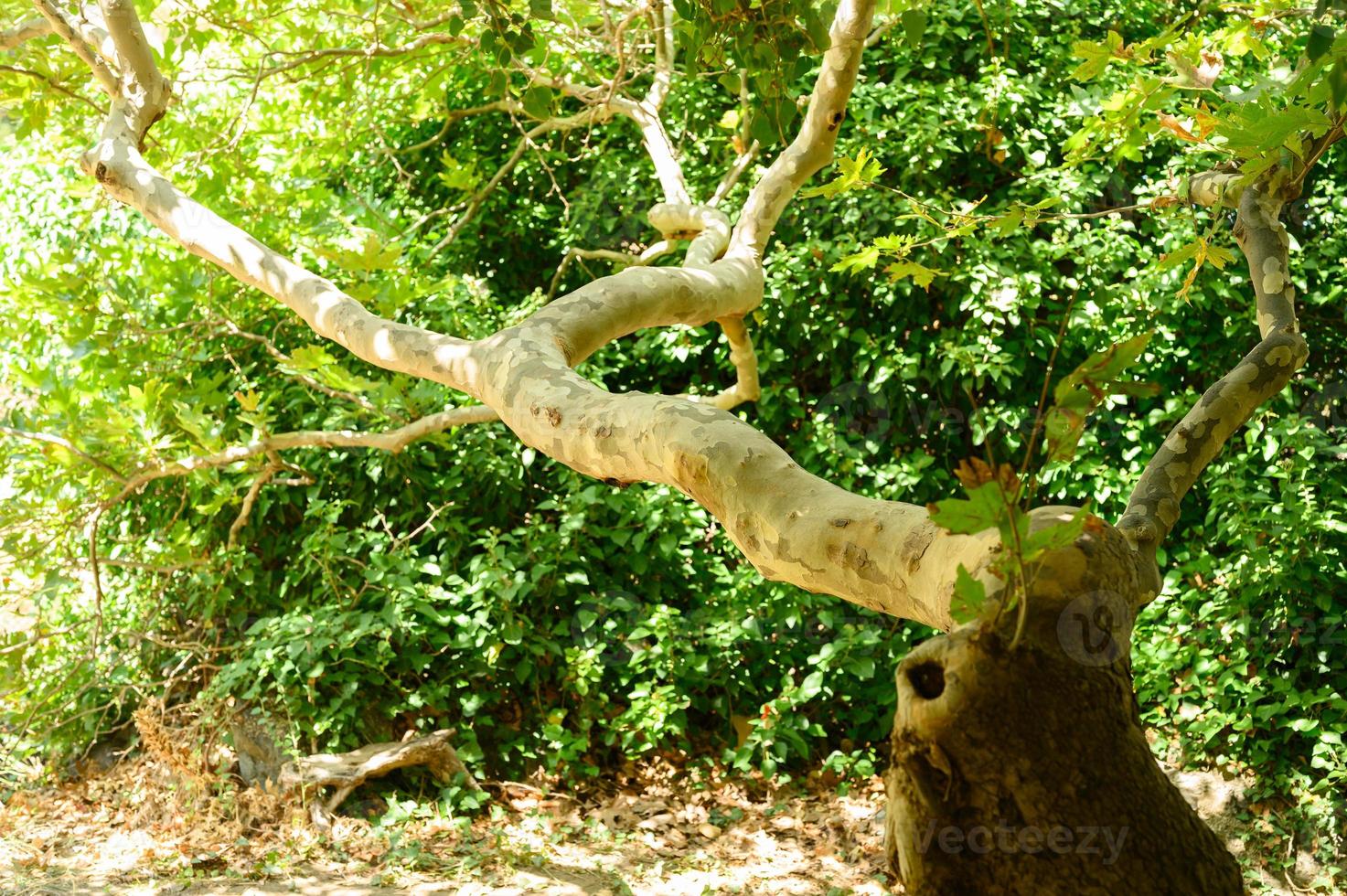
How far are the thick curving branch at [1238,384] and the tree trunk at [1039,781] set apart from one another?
1.75 feet

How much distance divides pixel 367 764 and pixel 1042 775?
4.23 metres

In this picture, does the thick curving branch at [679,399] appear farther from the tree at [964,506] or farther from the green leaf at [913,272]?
the green leaf at [913,272]

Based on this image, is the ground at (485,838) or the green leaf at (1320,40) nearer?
the green leaf at (1320,40)

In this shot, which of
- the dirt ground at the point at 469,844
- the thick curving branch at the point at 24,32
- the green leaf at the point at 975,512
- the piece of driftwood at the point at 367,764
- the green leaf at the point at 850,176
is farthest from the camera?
the piece of driftwood at the point at 367,764

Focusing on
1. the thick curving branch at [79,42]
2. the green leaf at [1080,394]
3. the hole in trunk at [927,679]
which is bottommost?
the hole in trunk at [927,679]

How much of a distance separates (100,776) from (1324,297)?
6341 mm

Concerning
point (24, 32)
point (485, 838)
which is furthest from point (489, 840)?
point (24, 32)

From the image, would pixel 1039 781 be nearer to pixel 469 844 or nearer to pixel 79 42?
pixel 79 42

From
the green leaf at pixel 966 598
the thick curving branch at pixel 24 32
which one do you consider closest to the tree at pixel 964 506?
the green leaf at pixel 966 598

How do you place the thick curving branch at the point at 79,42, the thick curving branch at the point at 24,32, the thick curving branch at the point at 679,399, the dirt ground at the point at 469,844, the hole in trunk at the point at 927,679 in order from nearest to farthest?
the hole in trunk at the point at 927,679 → the thick curving branch at the point at 679,399 → the thick curving branch at the point at 79,42 → the thick curving branch at the point at 24,32 → the dirt ground at the point at 469,844

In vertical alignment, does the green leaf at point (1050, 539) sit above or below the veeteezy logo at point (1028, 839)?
above

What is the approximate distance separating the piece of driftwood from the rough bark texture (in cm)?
407

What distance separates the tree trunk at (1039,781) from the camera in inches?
39.1

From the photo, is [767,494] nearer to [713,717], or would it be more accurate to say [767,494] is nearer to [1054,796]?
[1054,796]
